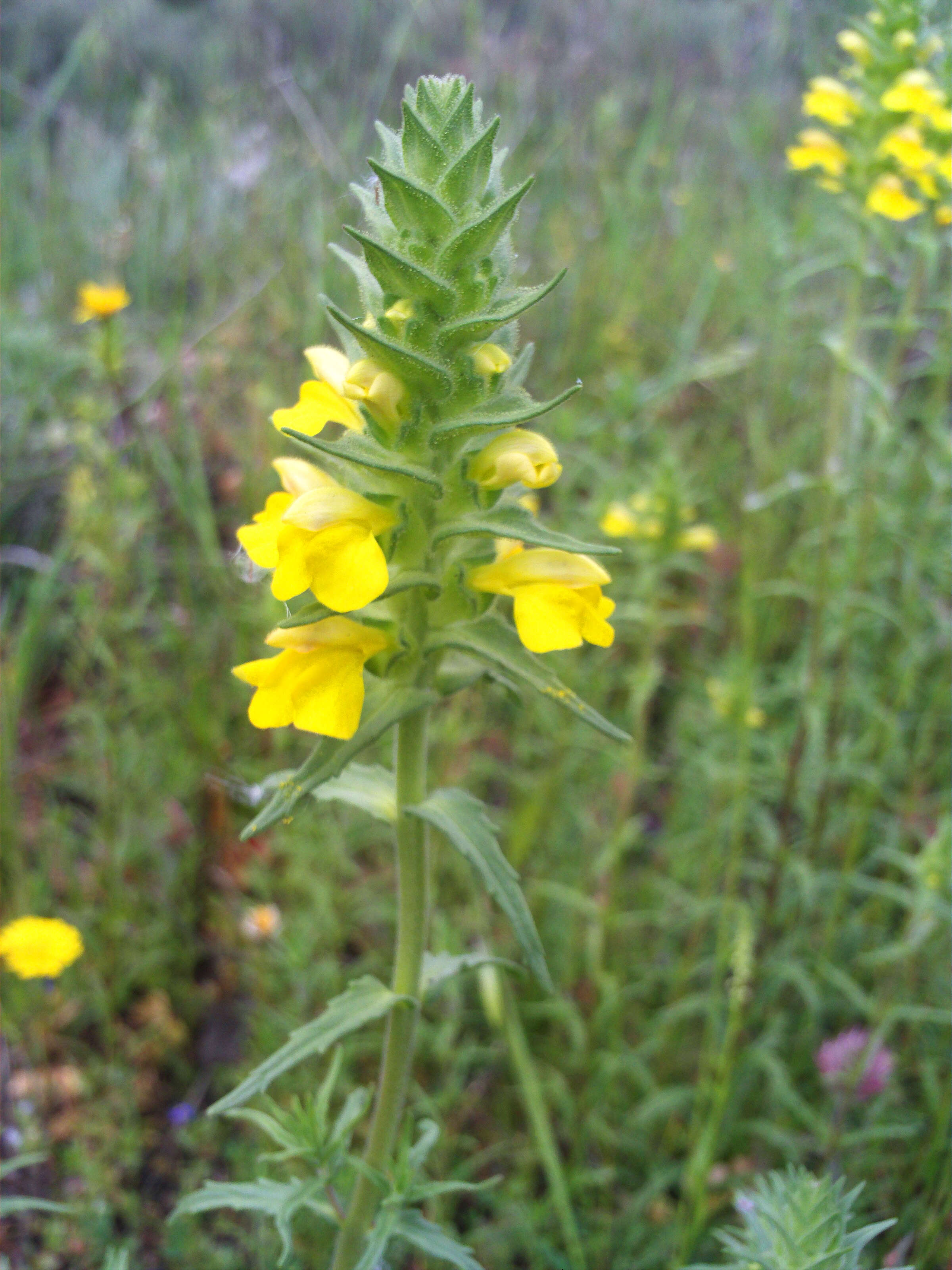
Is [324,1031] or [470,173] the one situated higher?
[470,173]

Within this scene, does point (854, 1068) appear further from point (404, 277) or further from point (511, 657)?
point (404, 277)

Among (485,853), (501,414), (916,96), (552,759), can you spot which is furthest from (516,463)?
(916,96)

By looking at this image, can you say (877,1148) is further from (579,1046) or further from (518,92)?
(518,92)

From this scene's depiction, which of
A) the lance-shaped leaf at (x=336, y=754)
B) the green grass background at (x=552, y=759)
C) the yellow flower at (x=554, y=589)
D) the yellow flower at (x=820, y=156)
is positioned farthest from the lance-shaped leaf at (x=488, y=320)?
the yellow flower at (x=820, y=156)

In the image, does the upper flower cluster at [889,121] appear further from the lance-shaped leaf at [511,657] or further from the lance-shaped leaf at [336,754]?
the lance-shaped leaf at [336,754]

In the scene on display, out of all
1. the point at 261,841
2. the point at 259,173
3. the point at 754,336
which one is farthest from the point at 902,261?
the point at 259,173

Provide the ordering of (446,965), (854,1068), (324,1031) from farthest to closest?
(854,1068), (446,965), (324,1031)
